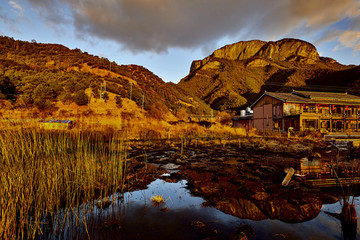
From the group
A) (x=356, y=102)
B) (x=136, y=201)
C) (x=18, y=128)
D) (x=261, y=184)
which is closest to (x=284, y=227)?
(x=261, y=184)

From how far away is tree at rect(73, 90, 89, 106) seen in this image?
78.7 ft

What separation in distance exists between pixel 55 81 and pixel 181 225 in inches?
1196

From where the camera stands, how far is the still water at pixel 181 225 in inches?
129

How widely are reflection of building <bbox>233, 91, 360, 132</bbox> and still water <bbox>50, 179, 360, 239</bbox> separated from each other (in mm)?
24188

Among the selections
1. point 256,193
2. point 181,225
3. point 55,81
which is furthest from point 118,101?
point 181,225

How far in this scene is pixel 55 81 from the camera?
26156mm

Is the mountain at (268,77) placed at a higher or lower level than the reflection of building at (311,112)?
higher

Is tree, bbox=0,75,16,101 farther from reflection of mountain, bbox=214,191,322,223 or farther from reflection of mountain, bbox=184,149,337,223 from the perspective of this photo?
reflection of mountain, bbox=214,191,322,223

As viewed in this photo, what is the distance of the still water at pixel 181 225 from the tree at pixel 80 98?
922 inches

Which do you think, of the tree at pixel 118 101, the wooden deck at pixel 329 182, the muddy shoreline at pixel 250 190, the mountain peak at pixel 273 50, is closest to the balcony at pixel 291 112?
the muddy shoreline at pixel 250 190

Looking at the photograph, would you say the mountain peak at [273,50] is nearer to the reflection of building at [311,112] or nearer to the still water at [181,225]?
the reflection of building at [311,112]

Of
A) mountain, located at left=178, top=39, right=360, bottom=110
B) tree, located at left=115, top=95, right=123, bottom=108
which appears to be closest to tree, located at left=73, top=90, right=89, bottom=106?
tree, located at left=115, top=95, right=123, bottom=108

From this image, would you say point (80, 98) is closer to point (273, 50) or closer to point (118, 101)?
point (118, 101)

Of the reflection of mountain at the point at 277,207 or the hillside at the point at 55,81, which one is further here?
the hillside at the point at 55,81
